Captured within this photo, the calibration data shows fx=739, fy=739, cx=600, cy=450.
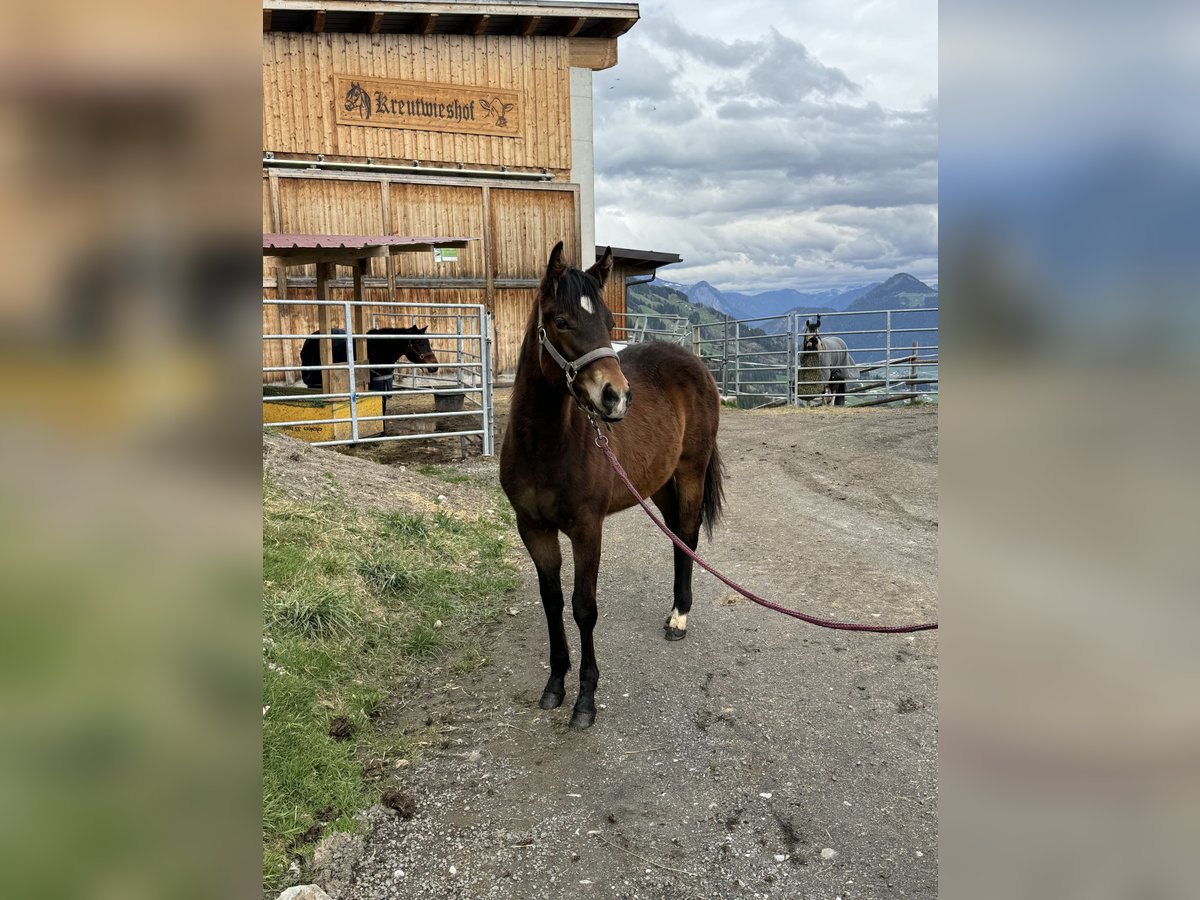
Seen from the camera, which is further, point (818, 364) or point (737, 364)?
point (737, 364)

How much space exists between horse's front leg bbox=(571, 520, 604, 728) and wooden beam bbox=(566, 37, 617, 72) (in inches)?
563

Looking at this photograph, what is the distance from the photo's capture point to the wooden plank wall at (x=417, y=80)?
13.1 meters

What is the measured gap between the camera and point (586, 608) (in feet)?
11.1

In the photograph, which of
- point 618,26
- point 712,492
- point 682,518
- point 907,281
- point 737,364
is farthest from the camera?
point 907,281

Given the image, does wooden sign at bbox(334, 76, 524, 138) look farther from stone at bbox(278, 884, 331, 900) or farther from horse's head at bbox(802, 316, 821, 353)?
stone at bbox(278, 884, 331, 900)

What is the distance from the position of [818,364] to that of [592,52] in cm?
789

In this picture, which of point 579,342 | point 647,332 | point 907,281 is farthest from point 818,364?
point 907,281

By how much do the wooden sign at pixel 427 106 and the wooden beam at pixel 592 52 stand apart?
5.49ft
